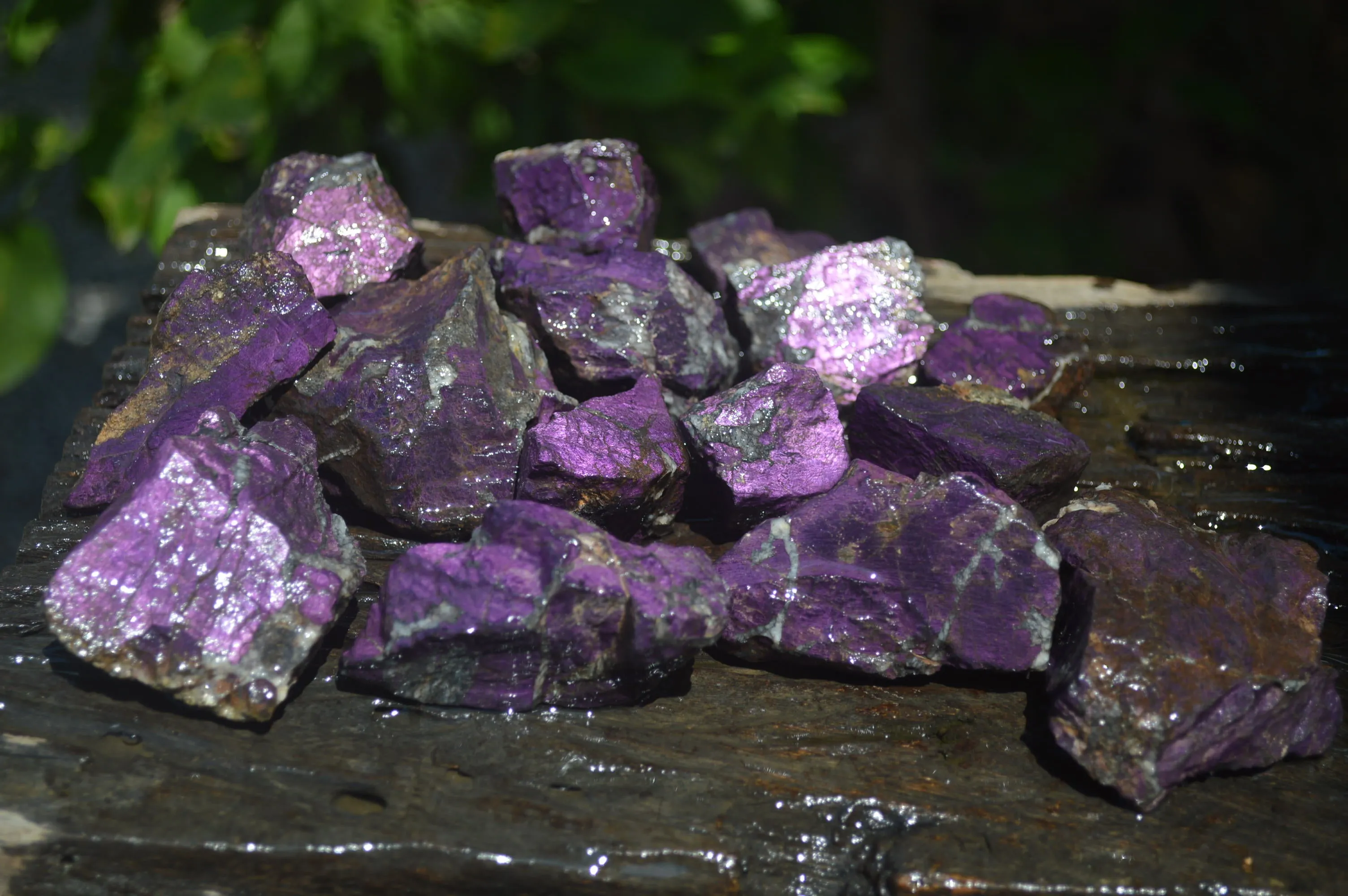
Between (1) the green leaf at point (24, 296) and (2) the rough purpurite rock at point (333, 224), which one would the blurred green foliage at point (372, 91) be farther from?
(2) the rough purpurite rock at point (333, 224)

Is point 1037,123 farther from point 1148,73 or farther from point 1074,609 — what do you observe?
point 1074,609

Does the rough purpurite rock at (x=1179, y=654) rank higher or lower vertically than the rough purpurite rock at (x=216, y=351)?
lower

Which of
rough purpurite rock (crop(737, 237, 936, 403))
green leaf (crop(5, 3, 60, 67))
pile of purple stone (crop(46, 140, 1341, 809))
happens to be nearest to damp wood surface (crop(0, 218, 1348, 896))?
pile of purple stone (crop(46, 140, 1341, 809))

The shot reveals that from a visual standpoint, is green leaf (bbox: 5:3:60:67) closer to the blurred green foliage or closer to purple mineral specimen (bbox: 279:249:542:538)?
the blurred green foliage

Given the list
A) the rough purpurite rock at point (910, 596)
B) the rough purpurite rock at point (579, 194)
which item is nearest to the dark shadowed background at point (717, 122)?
the rough purpurite rock at point (579, 194)

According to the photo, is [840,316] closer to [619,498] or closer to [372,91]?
[619,498]

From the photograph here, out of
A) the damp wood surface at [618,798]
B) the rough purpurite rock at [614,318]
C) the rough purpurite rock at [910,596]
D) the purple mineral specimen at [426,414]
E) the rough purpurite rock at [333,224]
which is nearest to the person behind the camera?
the damp wood surface at [618,798]
